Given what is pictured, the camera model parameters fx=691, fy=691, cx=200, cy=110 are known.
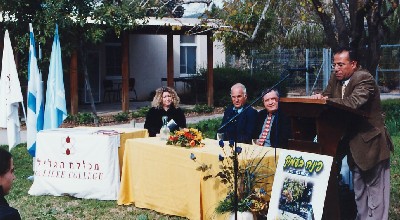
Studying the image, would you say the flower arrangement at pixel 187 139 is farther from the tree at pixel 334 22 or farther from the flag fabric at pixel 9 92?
the tree at pixel 334 22

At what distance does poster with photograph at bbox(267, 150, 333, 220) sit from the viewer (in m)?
5.79

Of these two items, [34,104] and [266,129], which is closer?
[266,129]

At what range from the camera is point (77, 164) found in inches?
347

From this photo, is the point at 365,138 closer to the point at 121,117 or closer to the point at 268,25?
the point at 121,117

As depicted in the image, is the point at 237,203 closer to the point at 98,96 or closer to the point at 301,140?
the point at 301,140

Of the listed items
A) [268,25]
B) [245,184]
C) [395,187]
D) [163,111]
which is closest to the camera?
[245,184]

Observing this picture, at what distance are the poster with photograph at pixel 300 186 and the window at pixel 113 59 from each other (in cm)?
1962

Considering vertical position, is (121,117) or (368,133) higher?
(368,133)

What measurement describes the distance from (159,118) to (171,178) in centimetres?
186

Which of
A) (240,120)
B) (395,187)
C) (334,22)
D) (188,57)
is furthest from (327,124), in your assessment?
(188,57)

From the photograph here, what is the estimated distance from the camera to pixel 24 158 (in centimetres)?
1237

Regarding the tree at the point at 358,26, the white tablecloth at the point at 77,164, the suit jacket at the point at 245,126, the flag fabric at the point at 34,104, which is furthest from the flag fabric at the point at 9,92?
the tree at the point at 358,26

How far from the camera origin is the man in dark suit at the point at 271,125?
763 cm

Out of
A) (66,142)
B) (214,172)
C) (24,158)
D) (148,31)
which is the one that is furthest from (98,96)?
Result: (214,172)
